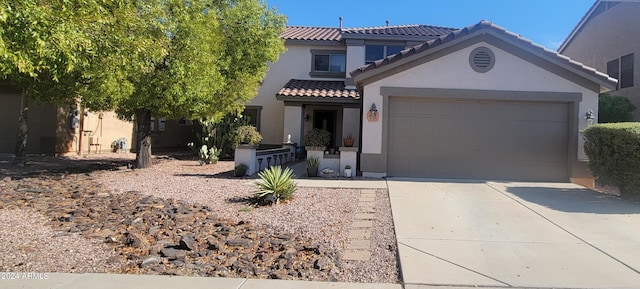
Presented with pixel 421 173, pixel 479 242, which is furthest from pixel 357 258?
pixel 421 173

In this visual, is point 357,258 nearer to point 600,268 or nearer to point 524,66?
point 600,268

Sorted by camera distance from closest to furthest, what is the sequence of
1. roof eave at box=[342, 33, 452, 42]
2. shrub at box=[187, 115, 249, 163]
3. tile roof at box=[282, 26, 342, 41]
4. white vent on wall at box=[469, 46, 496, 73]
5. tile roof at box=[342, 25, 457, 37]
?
white vent on wall at box=[469, 46, 496, 73]
shrub at box=[187, 115, 249, 163]
roof eave at box=[342, 33, 452, 42]
tile roof at box=[342, 25, 457, 37]
tile roof at box=[282, 26, 342, 41]

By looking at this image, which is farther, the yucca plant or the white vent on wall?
the white vent on wall

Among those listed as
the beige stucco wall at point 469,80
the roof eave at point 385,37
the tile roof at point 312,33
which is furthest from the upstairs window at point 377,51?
the beige stucco wall at point 469,80

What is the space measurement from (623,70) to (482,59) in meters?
9.27

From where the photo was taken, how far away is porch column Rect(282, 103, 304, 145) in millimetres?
18281

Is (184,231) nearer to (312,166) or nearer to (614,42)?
(312,166)

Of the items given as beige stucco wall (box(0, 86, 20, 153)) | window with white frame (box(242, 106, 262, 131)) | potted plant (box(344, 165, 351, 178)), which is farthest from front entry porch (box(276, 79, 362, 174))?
beige stucco wall (box(0, 86, 20, 153))

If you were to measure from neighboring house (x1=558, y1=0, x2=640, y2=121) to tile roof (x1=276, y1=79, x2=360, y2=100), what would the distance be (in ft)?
34.7

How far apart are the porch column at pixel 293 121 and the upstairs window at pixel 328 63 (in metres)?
2.65

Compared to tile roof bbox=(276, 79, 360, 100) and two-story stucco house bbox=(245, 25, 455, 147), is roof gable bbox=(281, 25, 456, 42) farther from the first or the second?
tile roof bbox=(276, 79, 360, 100)

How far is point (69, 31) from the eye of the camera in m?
5.73

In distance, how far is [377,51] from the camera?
1912 cm

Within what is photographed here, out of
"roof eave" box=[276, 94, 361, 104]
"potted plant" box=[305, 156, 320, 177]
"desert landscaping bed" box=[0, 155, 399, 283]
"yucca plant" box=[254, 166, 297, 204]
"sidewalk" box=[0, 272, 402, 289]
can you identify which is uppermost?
"roof eave" box=[276, 94, 361, 104]
